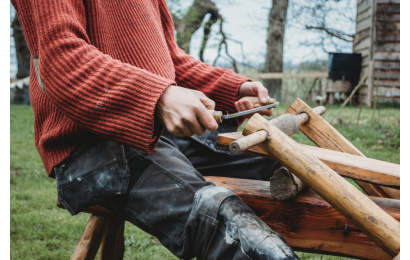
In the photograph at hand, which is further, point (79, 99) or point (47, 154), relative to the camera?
point (47, 154)

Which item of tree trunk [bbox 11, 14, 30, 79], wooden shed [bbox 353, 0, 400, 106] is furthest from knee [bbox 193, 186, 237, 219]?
tree trunk [bbox 11, 14, 30, 79]

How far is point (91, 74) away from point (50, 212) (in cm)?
285

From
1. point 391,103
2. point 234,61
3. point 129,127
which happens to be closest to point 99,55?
point 129,127

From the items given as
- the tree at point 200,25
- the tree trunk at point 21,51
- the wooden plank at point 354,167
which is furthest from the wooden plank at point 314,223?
the tree trunk at point 21,51

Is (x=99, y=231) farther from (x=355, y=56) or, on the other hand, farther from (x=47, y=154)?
(x=355, y=56)

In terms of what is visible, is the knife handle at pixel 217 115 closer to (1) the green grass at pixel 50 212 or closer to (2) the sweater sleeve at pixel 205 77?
(2) the sweater sleeve at pixel 205 77

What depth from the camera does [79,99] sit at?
4.03 feet

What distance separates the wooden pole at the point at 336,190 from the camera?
3.66ft

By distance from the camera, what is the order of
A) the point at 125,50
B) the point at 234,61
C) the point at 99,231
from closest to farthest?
the point at 125,50
the point at 99,231
the point at 234,61

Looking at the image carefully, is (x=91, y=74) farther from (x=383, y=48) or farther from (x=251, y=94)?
(x=383, y=48)

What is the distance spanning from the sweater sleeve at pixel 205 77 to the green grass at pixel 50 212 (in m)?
1.43

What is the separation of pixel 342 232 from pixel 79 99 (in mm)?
1051

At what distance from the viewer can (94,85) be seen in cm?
123

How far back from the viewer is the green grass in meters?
2.89
